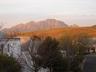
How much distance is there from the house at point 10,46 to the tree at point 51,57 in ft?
8.68

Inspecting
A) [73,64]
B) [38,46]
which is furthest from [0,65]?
[73,64]

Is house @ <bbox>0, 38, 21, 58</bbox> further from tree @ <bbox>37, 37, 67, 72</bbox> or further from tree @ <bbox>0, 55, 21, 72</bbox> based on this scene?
tree @ <bbox>0, 55, 21, 72</bbox>

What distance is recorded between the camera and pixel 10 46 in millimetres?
42625

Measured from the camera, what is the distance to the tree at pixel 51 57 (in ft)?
135

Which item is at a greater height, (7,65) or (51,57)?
(7,65)

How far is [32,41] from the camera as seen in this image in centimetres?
4534

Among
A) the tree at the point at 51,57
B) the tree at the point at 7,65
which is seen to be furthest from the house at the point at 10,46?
the tree at the point at 7,65

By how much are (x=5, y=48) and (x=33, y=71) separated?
4403 millimetres

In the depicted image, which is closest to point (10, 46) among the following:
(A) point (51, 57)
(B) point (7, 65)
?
(A) point (51, 57)

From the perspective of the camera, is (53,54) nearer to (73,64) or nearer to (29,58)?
(29,58)

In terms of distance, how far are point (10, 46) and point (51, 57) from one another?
4863mm

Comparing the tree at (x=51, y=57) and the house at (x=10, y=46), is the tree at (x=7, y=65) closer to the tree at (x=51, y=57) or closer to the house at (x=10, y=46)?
the tree at (x=51, y=57)

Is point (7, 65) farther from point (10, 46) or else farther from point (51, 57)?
point (10, 46)

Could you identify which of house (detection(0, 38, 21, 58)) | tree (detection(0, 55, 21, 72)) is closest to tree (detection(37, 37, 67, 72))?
house (detection(0, 38, 21, 58))
